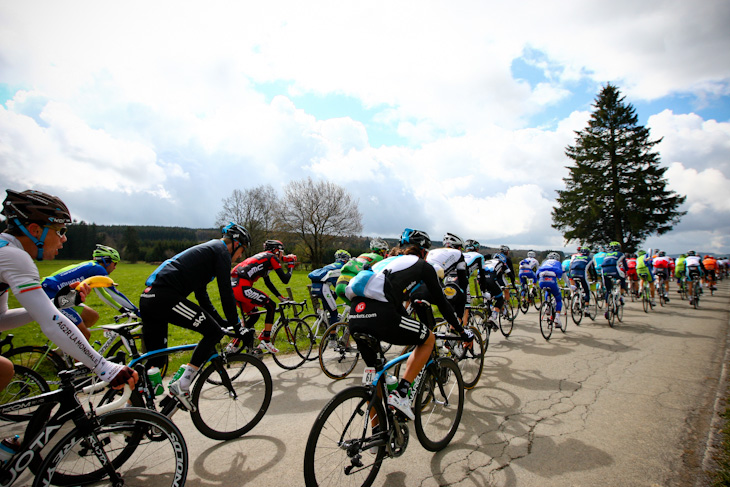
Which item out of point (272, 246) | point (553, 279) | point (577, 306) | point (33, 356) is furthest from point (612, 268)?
point (33, 356)

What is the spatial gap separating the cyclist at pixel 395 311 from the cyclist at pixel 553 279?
6815mm

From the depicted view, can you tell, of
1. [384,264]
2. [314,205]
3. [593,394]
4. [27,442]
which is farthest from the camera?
[314,205]

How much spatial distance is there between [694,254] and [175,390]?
21.7 m

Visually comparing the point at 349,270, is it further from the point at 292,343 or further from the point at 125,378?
the point at 125,378

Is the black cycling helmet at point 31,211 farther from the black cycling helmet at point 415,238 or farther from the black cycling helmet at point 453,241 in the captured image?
the black cycling helmet at point 453,241

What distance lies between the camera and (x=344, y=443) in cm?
271

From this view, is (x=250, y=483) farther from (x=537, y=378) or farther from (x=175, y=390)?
(x=537, y=378)

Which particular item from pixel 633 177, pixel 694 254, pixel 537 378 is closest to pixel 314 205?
pixel 633 177

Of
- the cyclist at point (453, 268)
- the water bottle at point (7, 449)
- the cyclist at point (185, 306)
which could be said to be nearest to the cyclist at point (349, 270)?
the cyclist at point (453, 268)

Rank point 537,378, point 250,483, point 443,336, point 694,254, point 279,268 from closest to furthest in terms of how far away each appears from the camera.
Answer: point 250,483
point 443,336
point 537,378
point 279,268
point 694,254

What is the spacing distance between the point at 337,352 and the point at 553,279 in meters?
6.33

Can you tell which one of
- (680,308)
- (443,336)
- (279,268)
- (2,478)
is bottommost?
(680,308)

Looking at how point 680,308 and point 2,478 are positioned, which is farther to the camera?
point 680,308

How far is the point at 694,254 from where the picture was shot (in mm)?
16234
